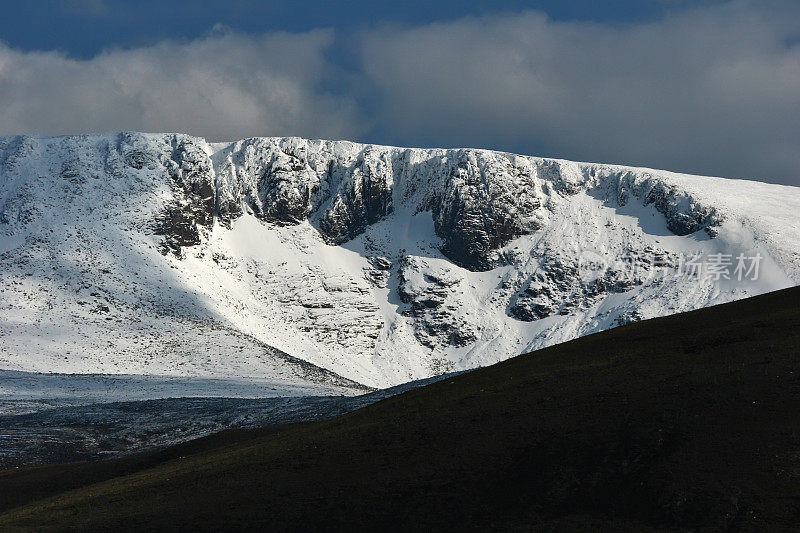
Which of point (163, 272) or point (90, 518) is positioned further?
point (163, 272)

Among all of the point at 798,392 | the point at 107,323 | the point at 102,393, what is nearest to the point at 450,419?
the point at 798,392

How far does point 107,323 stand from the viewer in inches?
5763

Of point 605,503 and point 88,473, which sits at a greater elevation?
point 605,503

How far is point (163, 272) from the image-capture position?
6772 inches

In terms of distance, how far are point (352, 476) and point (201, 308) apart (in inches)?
5269

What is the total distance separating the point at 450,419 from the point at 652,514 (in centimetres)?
1227

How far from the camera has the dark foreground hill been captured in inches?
1045

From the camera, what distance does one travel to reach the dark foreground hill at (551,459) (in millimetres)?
26531

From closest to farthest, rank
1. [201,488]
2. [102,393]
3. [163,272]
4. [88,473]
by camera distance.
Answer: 1. [201,488]
2. [88,473]
3. [102,393]
4. [163,272]

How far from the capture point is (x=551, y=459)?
30.1m

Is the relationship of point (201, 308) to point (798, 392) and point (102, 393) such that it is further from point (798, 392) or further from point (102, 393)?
point (798, 392)

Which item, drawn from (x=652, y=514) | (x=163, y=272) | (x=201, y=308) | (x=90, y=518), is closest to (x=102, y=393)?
(x=201, y=308)

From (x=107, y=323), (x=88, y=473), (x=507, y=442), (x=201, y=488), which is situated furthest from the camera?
(x=107, y=323)

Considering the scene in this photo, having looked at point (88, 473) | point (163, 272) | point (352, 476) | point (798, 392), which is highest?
point (163, 272)
